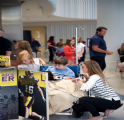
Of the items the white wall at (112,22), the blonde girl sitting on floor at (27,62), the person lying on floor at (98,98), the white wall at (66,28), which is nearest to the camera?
the person lying on floor at (98,98)

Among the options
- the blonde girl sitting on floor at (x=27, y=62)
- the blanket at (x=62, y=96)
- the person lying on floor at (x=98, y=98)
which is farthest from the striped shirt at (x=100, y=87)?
the blonde girl sitting on floor at (x=27, y=62)

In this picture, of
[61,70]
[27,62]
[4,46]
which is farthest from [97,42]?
[4,46]

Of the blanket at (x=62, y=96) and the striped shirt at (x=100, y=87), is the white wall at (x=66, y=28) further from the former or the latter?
the striped shirt at (x=100, y=87)

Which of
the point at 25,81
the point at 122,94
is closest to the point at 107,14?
the point at 122,94

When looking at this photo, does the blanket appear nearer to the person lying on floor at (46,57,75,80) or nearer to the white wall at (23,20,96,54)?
the person lying on floor at (46,57,75,80)

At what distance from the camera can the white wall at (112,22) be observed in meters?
7.04

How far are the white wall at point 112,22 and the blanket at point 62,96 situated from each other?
4.81 metres

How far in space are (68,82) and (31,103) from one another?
73cm

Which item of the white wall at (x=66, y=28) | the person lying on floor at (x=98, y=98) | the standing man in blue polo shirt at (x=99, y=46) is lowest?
the person lying on floor at (x=98, y=98)

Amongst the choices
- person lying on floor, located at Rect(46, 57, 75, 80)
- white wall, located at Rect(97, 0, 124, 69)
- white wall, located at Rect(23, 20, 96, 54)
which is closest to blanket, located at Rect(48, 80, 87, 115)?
person lying on floor, located at Rect(46, 57, 75, 80)

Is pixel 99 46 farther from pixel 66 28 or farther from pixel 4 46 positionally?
pixel 66 28

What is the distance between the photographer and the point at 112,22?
Result: 7.15 meters

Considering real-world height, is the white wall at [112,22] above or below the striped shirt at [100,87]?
above

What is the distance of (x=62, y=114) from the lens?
2.63 metres
